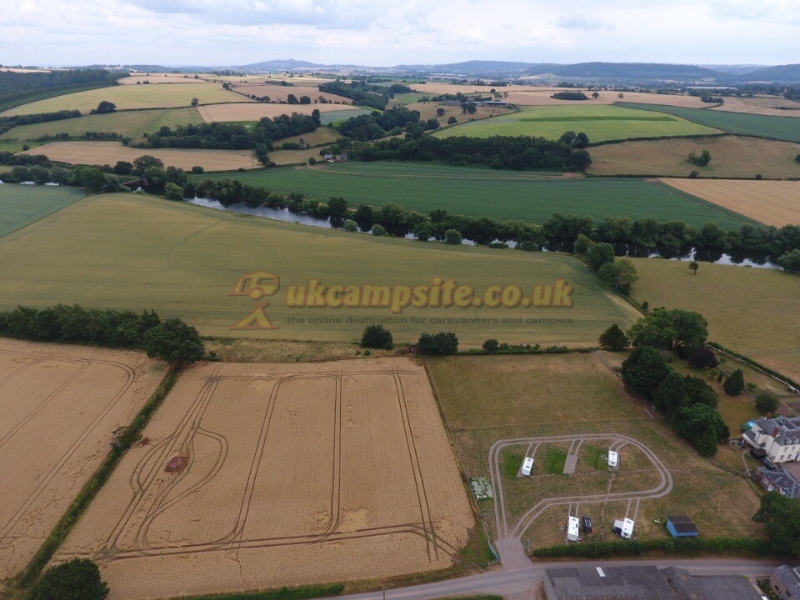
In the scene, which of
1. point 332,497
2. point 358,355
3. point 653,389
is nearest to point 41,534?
point 332,497

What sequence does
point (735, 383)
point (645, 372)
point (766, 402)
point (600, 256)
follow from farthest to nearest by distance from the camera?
point (600, 256) → point (735, 383) → point (645, 372) → point (766, 402)

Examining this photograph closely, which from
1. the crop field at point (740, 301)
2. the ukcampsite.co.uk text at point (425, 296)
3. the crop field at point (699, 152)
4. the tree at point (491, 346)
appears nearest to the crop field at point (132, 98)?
the crop field at point (699, 152)

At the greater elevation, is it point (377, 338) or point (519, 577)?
point (377, 338)

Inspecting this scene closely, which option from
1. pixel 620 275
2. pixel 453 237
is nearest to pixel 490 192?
pixel 453 237

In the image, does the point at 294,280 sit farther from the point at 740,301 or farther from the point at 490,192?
the point at 740,301

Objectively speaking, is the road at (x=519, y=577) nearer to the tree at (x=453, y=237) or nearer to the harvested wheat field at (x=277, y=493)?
the harvested wheat field at (x=277, y=493)

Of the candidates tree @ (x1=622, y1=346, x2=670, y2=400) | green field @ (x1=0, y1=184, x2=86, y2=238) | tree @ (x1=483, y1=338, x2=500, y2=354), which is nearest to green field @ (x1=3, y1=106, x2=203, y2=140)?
green field @ (x1=0, y1=184, x2=86, y2=238)

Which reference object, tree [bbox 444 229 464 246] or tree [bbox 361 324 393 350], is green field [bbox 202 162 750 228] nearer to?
tree [bbox 444 229 464 246]
